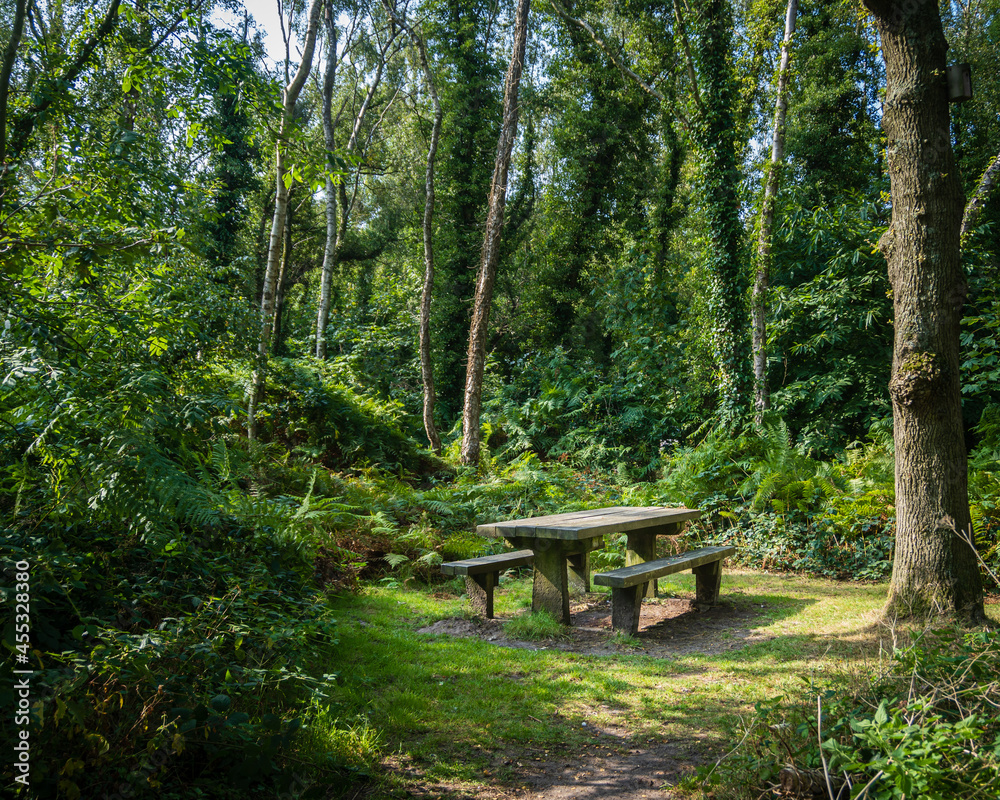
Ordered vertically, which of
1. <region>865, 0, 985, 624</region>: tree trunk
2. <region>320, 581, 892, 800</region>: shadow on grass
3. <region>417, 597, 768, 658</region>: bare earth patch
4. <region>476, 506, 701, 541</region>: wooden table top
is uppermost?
<region>865, 0, 985, 624</region>: tree trunk

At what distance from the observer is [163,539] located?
3.21 meters

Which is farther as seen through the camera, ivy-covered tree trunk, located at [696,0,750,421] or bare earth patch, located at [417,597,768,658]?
ivy-covered tree trunk, located at [696,0,750,421]

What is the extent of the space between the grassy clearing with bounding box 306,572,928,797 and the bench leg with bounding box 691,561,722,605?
50cm

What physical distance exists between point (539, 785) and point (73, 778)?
2028mm

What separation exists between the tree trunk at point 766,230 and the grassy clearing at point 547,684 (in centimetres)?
524

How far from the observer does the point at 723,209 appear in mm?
11086

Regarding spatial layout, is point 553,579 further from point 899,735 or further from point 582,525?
point 899,735

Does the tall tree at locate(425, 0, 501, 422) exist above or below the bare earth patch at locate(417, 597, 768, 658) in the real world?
above

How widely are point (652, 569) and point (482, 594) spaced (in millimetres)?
1767

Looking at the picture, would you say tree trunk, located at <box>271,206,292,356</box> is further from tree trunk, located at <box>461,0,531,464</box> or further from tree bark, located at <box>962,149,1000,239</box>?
tree bark, located at <box>962,149,1000,239</box>

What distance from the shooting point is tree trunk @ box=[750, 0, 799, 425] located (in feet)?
35.5

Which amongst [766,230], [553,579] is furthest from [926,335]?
[766,230]

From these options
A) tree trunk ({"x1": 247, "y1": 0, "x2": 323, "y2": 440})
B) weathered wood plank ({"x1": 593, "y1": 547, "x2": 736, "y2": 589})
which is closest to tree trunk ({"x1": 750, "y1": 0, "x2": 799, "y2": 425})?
weathered wood plank ({"x1": 593, "y1": 547, "x2": 736, "y2": 589})

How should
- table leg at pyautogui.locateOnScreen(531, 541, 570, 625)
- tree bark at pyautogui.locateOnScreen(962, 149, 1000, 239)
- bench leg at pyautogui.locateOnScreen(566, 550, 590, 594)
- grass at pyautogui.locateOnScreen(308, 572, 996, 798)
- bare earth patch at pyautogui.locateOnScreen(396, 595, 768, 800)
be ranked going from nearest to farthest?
bare earth patch at pyautogui.locateOnScreen(396, 595, 768, 800), grass at pyautogui.locateOnScreen(308, 572, 996, 798), table leg at pyautogui.locateOnScreen(531, 541, 570, 625), bench leg at pyautogui.locateOnScreen(566, 550, 590, 594), tree bark at pyautogui.locateOnScreen(962, 149, 1000, 239)
